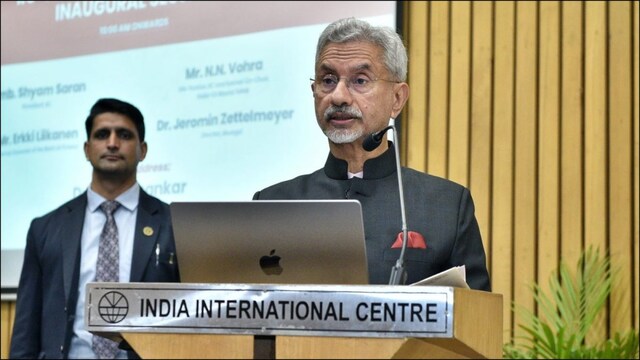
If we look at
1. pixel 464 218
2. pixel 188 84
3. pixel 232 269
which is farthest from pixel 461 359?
pixel 188 84

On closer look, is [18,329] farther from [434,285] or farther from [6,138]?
[434,285]

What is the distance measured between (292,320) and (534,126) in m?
3.14

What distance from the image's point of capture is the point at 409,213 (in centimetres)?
281

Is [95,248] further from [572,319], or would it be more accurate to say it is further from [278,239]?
[278,239]

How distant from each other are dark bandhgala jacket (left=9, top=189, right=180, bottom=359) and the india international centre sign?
2164 mm

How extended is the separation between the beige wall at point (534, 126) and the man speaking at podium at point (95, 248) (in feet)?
4.50

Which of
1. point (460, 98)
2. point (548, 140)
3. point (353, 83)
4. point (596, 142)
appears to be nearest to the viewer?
point (353, 83)

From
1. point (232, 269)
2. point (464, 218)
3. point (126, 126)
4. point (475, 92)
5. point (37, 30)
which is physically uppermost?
point (37, 30)

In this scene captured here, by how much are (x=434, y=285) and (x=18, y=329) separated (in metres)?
2.66

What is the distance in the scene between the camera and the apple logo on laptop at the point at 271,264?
2.17 metres

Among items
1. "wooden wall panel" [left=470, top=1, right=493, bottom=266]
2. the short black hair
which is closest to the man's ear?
the short black hair

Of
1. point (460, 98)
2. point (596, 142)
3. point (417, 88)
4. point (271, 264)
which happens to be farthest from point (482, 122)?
point (271, 264)

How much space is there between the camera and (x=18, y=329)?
4.30m

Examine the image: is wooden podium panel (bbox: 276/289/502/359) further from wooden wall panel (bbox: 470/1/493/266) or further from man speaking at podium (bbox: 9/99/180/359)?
wooden wall panel (bbox: 470/1/493/266)
